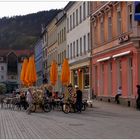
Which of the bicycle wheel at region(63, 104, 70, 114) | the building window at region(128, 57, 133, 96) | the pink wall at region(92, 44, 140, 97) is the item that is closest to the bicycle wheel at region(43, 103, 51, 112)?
the bicycle wheel at region(63, 104, 70, 114)

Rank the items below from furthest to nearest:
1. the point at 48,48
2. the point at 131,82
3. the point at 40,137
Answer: the point at 48,48
the point at 131,82
the point at 40,137

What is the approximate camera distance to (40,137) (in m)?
15.8

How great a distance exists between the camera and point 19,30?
174 m

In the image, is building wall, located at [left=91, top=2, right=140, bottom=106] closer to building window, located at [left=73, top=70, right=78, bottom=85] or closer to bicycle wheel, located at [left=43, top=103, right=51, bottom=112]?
bicycle wheel, located at [left=43, top=103, right=51, bottom=112]

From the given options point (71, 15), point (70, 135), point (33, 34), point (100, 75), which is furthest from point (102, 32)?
point (33, 34)

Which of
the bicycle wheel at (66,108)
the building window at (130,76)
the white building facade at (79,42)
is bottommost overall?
the bicycle wheel at (66,108)

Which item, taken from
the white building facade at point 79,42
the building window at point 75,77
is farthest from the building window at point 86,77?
the building window at point 75,77

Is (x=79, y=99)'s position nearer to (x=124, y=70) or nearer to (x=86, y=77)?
(x=124, y=70)

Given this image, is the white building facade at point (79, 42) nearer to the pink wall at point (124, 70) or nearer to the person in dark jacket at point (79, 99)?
the pink wall at point (124, 70)

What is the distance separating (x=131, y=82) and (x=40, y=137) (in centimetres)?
2103

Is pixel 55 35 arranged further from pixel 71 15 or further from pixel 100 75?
pixel 100 75

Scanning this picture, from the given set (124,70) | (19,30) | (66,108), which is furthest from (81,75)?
(19,30)

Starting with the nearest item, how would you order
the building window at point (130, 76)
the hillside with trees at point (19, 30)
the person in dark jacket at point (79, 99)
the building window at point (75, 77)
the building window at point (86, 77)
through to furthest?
the person in dark jacket at point (79, 99), the building window at point (130, 76), the building window at point (86, 77), the building window at point (75, 77), the hillside with trees at point (19, 30)

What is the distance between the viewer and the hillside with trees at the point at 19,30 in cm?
16525
